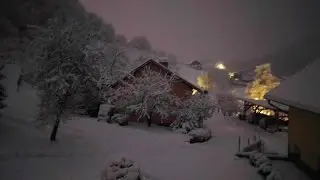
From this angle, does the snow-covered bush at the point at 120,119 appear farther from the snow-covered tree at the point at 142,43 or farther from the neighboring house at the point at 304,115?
the snow-covered tree at the point at 142,43

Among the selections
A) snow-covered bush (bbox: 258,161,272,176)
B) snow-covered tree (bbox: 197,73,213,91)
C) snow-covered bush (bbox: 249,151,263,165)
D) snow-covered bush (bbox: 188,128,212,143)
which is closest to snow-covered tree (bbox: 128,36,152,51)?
snow-covered tree (bbox: 197,73,213,91)

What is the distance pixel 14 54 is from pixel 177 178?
13.8 m

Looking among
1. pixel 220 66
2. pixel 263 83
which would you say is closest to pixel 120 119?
pixel 263 83

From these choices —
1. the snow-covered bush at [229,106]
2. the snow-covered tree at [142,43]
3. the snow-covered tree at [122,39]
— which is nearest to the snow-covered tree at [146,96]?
the snow-covered bush at [229,106]

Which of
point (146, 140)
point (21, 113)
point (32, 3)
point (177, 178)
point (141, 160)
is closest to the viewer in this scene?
point (177, 178)

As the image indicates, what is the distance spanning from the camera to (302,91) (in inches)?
415

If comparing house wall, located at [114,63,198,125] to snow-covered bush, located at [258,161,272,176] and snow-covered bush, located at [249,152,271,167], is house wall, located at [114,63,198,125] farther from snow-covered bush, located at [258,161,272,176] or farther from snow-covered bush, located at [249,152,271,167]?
snow-covered bush, located at [258,161,272,176]

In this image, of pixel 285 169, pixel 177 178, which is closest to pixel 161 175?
pixel 177 178

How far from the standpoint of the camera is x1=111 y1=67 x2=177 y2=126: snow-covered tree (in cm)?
2381

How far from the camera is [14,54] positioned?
1866 cm

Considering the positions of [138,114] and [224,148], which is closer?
[224,148]

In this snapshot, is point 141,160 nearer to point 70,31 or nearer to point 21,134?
point 21,134

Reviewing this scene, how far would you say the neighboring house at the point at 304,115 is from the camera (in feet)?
32.2

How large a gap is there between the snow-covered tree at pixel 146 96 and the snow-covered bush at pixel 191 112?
1036 millimetres
